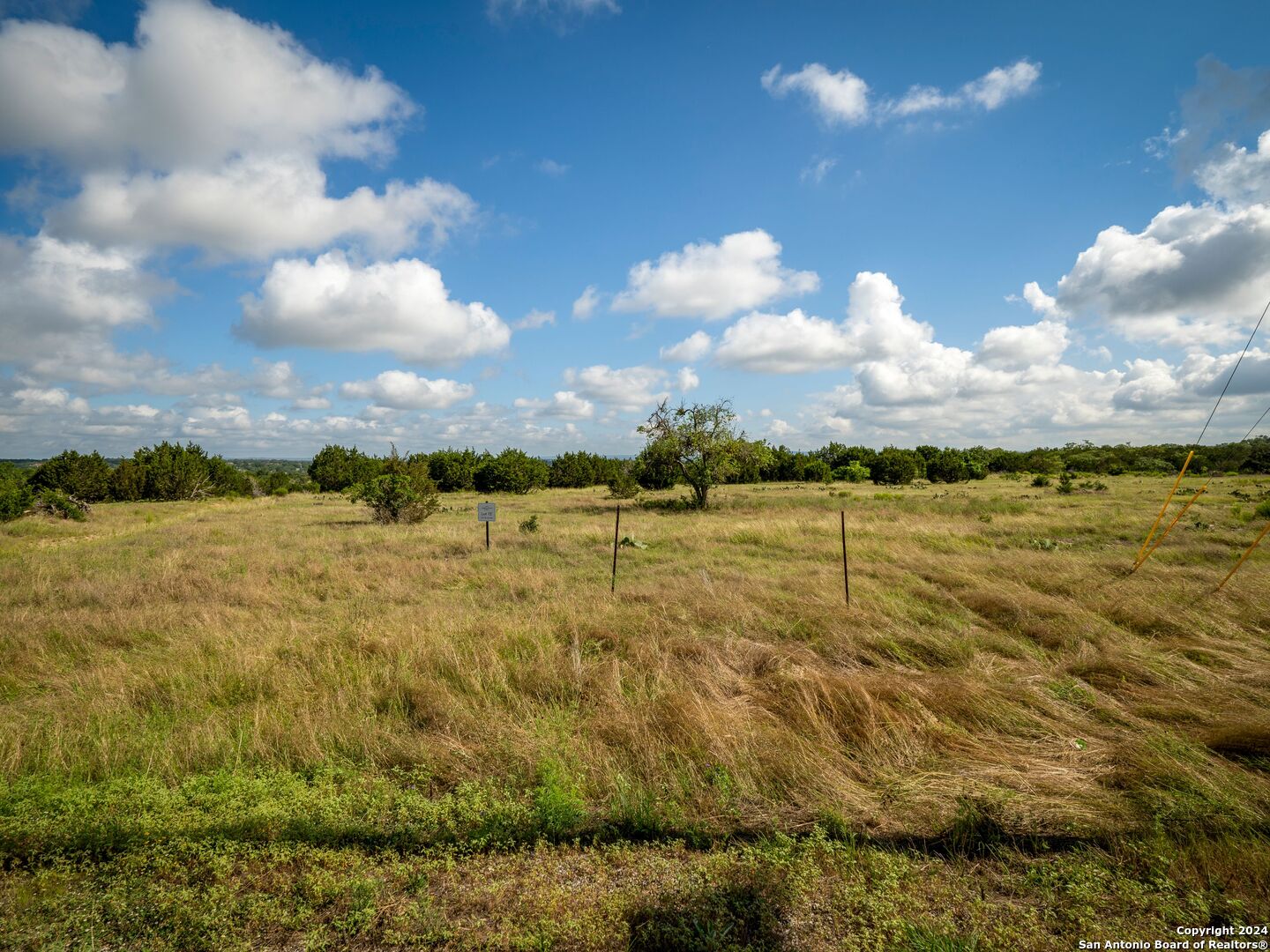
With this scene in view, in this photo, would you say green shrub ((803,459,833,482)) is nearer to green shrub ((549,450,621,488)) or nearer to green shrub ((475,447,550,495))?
green shrub ((549,450,621,488))

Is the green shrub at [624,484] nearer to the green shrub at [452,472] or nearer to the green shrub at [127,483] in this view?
the green shrub at [452,472]

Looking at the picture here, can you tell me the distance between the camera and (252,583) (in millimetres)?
10703

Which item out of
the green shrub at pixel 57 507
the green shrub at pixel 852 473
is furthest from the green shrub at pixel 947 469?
the green shrub at pixel 57 507

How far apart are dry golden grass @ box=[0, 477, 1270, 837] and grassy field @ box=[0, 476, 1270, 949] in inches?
1.5

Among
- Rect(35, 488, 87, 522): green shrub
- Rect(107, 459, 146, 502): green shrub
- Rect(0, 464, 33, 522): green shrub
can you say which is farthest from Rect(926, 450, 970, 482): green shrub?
Rect(107, 459, 146, 502): green shrub

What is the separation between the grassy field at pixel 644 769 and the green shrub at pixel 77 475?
134 feet

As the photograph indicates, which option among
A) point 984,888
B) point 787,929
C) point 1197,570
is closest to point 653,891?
point 787,929

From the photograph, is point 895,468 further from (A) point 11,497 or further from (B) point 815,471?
(A) point 11,497

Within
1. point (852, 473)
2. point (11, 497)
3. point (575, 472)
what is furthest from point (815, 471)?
point (11, 497)

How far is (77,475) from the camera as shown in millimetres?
39094

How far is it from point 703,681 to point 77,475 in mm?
52973

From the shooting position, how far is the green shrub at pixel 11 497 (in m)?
21.0

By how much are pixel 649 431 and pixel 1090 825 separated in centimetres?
2751

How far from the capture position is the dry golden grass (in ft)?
13.0
